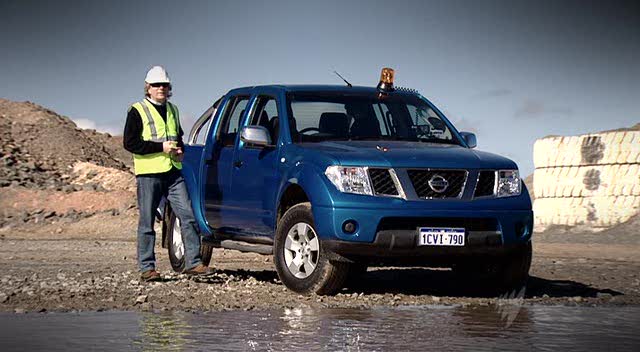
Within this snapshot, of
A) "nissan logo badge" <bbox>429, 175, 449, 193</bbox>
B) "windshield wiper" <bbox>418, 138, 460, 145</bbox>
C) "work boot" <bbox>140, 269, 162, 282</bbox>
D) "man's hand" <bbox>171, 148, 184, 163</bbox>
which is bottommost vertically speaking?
"work boot" <bbox>140, 269, 162, 282</bbox>

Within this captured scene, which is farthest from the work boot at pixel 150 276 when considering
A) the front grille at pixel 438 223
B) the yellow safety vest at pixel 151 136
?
the front grille at pixel 438 223

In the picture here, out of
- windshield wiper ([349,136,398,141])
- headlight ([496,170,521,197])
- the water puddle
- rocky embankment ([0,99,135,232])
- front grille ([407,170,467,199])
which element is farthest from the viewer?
rocky embankment ([0,99,135,232])

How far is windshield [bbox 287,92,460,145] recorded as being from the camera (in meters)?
11.4

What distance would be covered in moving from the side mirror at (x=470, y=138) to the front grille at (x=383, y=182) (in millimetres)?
1655

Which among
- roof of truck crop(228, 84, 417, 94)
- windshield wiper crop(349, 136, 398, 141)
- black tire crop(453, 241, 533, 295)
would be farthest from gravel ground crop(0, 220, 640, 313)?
roof of truck crop(228, 84, 417, 94)

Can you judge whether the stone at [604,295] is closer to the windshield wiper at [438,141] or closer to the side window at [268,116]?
the windshield wiper at [438,141]

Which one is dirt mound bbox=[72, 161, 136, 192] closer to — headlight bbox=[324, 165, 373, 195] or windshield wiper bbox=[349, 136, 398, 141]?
windshield wiper bbox=[349, 136, 398, 141]

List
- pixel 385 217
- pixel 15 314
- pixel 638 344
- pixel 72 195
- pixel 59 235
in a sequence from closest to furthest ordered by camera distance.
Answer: pixel 638 344 → pixel 15 314 → pixel 385 217 → pixel 59 235 → pixel 72 195

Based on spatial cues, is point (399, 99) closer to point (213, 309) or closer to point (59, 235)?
point (213, 309)

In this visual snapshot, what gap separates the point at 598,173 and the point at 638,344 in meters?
17.1

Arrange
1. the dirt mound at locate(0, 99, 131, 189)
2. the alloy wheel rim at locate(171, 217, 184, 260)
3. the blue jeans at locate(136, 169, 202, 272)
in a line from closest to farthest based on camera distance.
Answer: the blue jeans at locate(136, 169, 202, 272), the alloy wheel rim at locate(171, 217, 184, 260), the dirt mound at locate(0, 99, 131, 189)

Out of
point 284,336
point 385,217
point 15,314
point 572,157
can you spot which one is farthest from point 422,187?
point 572,157

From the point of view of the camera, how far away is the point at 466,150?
11102mm

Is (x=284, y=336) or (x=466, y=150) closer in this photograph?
(x=284, y=336)
